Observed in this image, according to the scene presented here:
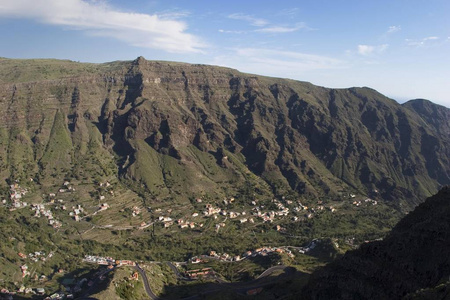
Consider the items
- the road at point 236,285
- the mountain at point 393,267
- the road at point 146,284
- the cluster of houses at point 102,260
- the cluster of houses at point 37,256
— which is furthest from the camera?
the cluster of houses at point 102,260

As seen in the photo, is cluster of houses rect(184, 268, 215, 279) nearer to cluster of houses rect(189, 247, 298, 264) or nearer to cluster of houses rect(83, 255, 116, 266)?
cluster of houses rect(189, 247, 298, 264)

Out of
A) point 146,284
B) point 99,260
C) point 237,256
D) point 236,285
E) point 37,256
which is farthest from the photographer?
point 237,256

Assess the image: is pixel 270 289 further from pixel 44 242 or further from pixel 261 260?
pixel 44 242

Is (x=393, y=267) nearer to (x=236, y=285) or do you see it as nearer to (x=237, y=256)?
(x=236, y=285)

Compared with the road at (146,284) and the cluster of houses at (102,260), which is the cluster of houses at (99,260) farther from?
the road at (146,284)

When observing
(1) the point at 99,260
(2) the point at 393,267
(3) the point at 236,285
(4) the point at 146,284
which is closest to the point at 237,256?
(3) the point at 236,285

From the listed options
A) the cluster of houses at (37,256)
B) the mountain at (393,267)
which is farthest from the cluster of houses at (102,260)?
the mountain at (393,267)

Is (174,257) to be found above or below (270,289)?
below


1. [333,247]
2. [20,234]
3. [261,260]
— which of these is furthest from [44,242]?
[333,247]
